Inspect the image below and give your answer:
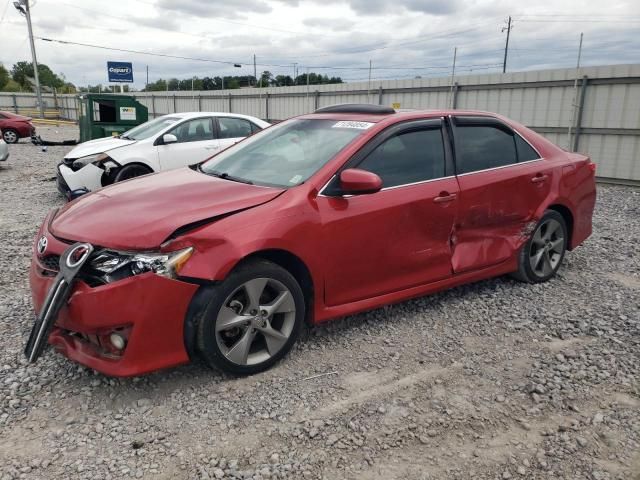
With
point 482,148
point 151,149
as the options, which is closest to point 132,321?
point 482,148

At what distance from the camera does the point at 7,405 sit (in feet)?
9.60

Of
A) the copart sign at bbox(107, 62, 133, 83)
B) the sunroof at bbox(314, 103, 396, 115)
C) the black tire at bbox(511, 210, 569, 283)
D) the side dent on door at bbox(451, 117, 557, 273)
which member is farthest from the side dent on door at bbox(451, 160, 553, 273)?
the copart sign at bbox(107, 62, 133, 83)

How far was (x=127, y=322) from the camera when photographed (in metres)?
2.78

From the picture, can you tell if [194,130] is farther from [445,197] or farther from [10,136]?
[10,136]

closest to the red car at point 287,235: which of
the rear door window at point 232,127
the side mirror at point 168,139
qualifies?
the side mirror at point 168,139

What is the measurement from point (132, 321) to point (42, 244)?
93cm

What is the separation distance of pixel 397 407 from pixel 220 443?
98cm

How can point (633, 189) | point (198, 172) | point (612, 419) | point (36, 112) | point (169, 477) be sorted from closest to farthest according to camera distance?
point (169, 477)
point (612, 419)
point (198, 172)
point (633, 189)
point (36, 112)

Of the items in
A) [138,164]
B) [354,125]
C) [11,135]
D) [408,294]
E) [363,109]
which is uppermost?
[363,109]

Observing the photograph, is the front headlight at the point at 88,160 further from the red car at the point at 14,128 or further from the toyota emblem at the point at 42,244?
the red car at the point at 14,128

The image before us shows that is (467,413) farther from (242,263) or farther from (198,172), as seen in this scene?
(198,172)

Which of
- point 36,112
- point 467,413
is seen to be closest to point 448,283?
point 467,413

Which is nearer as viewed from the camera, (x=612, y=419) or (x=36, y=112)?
(x=612, y=419)

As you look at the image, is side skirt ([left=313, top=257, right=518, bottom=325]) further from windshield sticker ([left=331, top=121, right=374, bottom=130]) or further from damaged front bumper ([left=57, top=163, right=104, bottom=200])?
damaged front bumper ([left=57, top=163, right=104, bottom=200])
